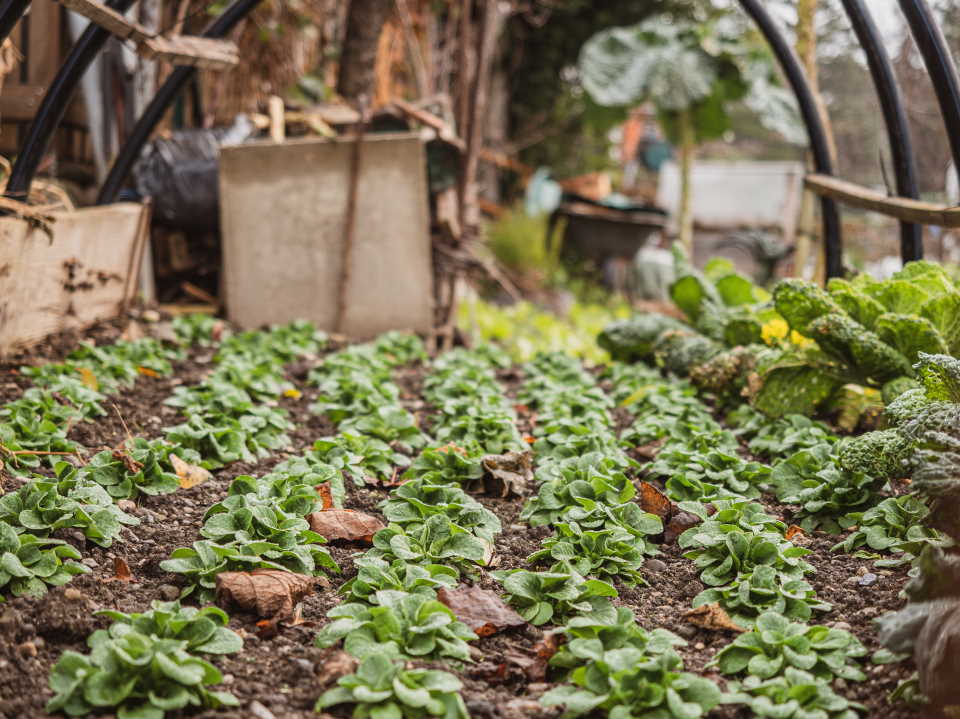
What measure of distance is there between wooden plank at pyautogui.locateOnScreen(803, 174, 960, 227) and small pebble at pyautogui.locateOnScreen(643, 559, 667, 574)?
1451mm

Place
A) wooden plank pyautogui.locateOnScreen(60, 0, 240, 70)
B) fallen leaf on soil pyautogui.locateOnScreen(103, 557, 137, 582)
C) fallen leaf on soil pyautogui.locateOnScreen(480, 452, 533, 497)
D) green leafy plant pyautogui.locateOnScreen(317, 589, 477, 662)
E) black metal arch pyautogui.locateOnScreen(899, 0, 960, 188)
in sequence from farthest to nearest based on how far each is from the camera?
black metal arch pyautogui.locateOnScreen(899, 0, 960, 188)
wooden plank pyautogui.locateOnScreen(60, 0, 240, 70)
fallen leaf on soil pyautogui.locateOnScreen(480, 452, 533, 497)
fallen leaf on soil pyautogui.locateOnScreen(103, 557, 137, 582)
green leafy plant pyautogui.locateOnScreen(317, 589, 477, 662)

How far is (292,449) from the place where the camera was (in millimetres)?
2953

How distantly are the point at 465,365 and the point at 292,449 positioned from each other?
1447 mm

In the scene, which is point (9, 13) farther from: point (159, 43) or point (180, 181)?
point (180, 181)

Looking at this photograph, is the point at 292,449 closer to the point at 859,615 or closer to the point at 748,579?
the point at 748,579

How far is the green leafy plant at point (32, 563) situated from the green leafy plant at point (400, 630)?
54 centimetres

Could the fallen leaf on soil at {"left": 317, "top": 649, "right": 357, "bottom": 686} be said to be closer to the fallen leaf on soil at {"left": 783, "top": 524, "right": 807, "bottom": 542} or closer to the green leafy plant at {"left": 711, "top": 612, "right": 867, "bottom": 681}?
the green leafy plant at {"left": 711, "top": 612, "right": 867, "bottom": 681}

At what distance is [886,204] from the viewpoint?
3.42m

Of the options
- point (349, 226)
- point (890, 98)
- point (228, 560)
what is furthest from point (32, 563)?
point (349, 226)

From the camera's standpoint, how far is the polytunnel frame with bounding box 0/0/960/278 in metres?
3.01

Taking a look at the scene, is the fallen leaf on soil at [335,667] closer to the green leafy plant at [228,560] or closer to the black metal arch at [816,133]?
the green leafy plant at [228,560]

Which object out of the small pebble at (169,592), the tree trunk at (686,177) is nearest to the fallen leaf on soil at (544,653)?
the small pebble at (169,592)

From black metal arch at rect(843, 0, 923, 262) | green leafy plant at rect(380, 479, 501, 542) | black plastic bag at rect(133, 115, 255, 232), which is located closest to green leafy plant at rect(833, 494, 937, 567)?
green leafy plant at rect(380, 479, 501, 542)

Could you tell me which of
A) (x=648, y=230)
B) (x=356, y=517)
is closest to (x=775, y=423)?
(x=356, y=517)
